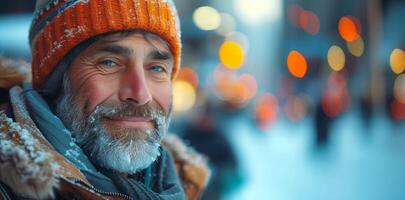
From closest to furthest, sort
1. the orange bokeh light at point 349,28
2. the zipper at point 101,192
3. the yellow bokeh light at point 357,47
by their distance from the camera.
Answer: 1. the zipper at point 101,192
2. the yellow bokeh light at point 357,47
3. the orange bokeh light at point 349,28

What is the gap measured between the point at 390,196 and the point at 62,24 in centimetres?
717

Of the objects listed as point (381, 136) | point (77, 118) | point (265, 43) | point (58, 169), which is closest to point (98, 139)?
point (77, 118)

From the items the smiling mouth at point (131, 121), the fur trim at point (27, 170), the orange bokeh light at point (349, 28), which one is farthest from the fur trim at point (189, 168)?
the orange bokeh light at point (349, 28)

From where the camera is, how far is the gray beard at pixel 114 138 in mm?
2121

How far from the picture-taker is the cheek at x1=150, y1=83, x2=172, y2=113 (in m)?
2.21

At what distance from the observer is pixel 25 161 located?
179cm

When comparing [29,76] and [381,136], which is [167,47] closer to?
[29,76]

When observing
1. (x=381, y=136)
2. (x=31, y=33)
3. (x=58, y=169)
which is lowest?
(x=381, y=136)

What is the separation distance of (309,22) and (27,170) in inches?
1453

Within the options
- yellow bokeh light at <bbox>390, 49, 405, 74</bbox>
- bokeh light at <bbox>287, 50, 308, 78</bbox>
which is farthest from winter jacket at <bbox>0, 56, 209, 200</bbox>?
bokeh light at <bbox>287, 50, 308, 78</bbox>

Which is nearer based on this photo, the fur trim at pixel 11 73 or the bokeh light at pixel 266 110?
the fur trim at pixel 11 73

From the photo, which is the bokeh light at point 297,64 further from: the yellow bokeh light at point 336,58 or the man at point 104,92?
the man at point 104,92

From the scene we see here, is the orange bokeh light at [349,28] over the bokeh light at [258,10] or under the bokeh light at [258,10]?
over

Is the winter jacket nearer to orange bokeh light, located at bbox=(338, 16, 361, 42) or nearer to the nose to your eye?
the nose
